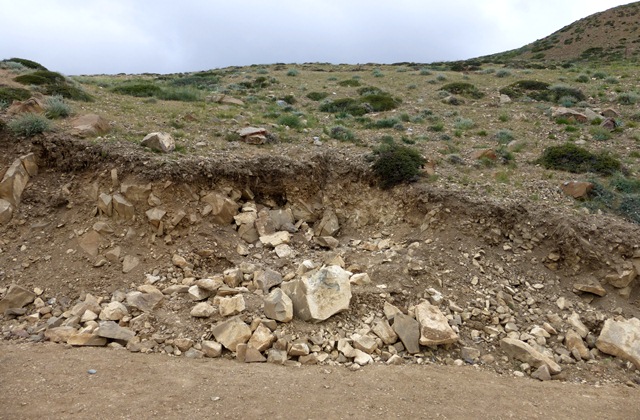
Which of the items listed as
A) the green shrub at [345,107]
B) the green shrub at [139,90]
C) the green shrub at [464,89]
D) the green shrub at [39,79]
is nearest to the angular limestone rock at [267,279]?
the green shrub at [345,107]

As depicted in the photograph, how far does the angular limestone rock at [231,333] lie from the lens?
7156 mm

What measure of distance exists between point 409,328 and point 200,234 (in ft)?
16.4

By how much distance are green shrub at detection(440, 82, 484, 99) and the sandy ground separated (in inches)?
760

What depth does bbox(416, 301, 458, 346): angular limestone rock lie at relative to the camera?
7355 mm

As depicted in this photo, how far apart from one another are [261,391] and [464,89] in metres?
22.5

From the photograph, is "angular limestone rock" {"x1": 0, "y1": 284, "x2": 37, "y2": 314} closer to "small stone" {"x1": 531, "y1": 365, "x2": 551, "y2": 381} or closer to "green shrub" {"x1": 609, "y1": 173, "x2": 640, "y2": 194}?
"small stone" {"x1": 531, "y1": 365, "x2": 551, "y2": 381}

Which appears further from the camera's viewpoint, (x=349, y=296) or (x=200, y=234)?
(x=200, y=234)

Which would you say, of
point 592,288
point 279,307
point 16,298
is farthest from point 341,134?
point 16,298

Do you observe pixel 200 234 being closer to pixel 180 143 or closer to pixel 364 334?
pixel 180 143

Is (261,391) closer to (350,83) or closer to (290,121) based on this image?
(290,121)

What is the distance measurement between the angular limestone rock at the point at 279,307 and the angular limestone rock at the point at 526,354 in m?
3.67

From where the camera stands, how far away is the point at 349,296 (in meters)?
7.89

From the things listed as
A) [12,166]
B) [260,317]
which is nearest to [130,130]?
[12,166]

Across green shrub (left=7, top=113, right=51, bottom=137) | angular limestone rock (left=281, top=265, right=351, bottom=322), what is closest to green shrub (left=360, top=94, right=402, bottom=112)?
green shrub (left=7, top=113, right=51, bottom=137)
